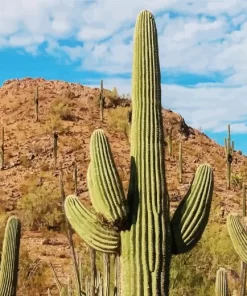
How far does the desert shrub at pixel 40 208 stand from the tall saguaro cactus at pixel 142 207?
75.9 feet

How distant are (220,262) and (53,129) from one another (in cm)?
2060

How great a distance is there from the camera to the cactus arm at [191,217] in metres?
5.71

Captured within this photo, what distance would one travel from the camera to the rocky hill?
2656 cm

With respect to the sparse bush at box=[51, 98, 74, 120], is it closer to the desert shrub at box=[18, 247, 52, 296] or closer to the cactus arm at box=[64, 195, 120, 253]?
the desert shrub at box=[18, 247, 52, 296]

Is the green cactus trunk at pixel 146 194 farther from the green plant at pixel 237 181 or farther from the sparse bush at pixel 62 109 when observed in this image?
the sparse bush at pixel 62 109

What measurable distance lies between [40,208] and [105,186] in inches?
953

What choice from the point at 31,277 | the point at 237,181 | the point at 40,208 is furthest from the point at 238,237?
the point at 237,181

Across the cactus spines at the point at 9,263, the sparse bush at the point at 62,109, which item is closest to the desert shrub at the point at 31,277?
the cactus spines at the point at 9,263

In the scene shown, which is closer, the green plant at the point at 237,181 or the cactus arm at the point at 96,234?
the cactus arm at the point at 96,234

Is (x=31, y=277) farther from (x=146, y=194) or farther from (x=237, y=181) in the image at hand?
(x=237, y=181)

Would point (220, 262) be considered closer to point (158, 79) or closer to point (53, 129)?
point (158, 79)

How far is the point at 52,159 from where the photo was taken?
115ft

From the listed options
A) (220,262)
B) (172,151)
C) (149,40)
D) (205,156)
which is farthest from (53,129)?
(149,40)

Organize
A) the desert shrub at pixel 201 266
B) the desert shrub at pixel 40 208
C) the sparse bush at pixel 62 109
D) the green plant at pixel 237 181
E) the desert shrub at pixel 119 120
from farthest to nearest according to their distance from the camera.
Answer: the sparse bush at pixel 62 109 < the desert shrub at pixel 119 120 < the green plant at pixel 237 181 < the desert shrub at pixel 40 208 < the desert shrub at pixel 201 266
